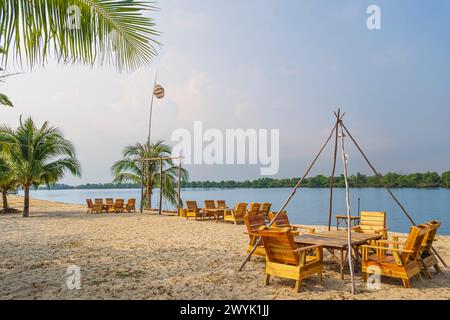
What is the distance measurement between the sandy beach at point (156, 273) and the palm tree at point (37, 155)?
8.51 m

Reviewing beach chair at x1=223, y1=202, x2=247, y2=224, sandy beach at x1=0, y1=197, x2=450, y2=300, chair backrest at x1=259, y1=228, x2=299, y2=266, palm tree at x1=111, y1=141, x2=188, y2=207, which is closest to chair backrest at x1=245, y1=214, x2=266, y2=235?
sandy beach at x1=0, y1=197, x2=450, y2=300

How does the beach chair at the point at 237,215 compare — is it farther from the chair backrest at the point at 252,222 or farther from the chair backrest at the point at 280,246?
the chair backrest at the point at 280,246

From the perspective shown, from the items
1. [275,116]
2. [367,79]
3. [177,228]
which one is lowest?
[177,228]

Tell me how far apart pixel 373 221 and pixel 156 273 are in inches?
219

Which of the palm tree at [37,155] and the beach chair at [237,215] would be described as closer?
the beach chair at [237,215]

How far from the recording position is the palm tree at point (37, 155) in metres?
17.9

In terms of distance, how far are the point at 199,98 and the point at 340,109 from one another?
1036cm

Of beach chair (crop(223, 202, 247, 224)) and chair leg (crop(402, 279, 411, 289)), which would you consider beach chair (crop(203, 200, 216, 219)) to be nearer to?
beach chair (crop(223, 202, 247, 224))

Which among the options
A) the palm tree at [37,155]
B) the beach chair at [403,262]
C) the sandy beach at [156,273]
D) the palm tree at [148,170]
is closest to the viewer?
the sandy beach at [156,273]

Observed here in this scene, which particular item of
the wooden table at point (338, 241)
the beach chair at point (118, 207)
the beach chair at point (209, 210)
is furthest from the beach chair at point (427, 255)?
the beach chair at point (118, 207)

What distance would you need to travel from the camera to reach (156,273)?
6.27 metres
